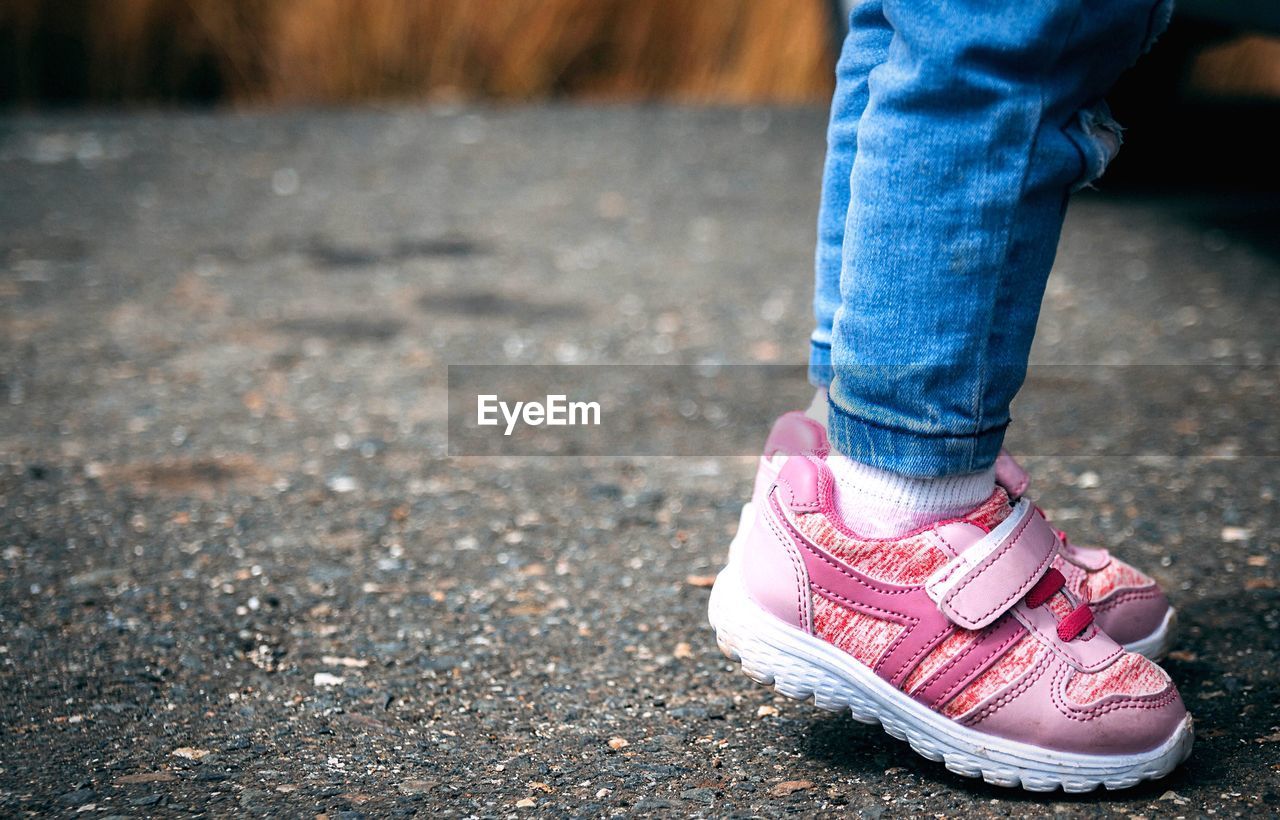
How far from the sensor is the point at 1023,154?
0.95 meters

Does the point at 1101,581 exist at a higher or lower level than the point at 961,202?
lower

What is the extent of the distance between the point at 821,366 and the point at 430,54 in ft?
14.2

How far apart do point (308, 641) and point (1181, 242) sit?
2408mm

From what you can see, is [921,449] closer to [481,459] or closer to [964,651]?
[964,651]

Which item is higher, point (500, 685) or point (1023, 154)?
point (1023, 154)

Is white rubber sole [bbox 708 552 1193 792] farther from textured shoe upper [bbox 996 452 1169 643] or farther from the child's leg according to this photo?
the child's leg

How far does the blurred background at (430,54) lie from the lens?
4.95 m

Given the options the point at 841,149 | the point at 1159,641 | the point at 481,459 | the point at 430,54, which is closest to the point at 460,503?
the point at 481,459

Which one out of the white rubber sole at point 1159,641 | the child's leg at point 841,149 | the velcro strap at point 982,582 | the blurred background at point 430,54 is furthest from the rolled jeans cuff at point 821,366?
the blurred background at point 430,54

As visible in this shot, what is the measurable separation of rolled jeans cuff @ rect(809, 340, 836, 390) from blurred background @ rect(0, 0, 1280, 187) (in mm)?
3839

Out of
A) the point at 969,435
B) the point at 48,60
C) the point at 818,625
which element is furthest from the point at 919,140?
the point at 48,60

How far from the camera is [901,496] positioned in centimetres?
106

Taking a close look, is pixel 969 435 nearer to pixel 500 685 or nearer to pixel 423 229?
pixel 500 685

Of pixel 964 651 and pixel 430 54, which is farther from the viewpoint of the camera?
pixel 430 54
